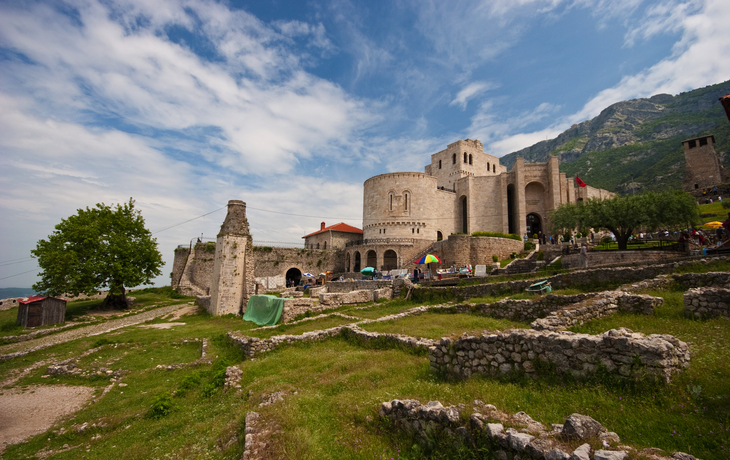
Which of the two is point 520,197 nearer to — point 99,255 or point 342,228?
point 342,228

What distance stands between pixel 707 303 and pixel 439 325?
652 centimetres

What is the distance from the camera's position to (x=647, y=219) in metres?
20.0

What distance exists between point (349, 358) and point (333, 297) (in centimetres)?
1012

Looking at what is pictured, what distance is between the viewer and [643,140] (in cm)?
12606

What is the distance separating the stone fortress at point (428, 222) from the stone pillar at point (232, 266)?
35.4ft

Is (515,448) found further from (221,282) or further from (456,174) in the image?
(456,174)

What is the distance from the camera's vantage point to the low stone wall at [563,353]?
4.27 m

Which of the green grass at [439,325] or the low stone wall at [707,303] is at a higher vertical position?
the low stone wall at [707,303]

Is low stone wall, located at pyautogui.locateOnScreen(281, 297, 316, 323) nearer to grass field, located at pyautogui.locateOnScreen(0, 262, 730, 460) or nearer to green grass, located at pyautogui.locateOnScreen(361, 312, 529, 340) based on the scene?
grass field, located at pyautogui.locateOnScreen(0, 262, 730, 460)

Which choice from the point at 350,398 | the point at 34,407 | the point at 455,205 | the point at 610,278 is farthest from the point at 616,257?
the point at 455,205

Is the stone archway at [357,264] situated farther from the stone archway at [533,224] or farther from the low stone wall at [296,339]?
the low stone wall at [296,339]

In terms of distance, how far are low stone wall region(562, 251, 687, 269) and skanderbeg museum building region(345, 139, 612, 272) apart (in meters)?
20.1

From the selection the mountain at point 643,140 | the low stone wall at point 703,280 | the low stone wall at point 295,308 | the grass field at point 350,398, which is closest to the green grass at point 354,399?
the grass field at point 350,398

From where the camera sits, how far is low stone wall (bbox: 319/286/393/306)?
18.8 meters
